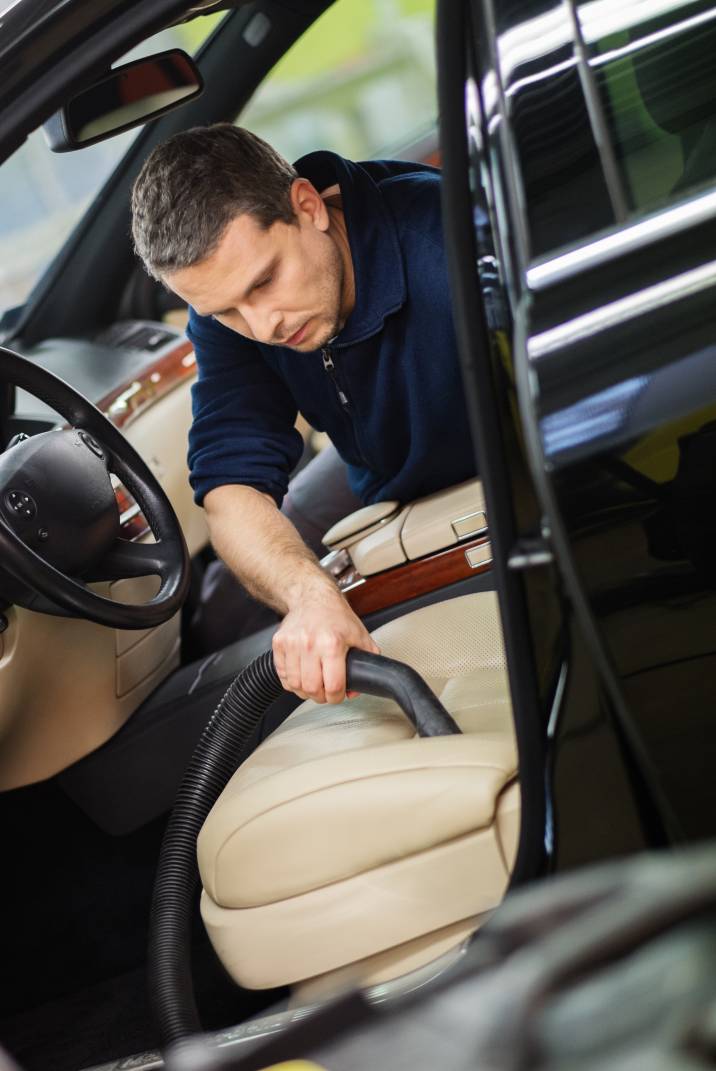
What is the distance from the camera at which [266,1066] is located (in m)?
0.69

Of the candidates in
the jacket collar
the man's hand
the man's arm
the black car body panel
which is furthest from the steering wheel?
the black car body panel

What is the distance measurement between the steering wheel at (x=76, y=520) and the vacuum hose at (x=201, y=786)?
20 centimetres

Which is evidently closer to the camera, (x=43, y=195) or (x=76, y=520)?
(x=76, y=520)

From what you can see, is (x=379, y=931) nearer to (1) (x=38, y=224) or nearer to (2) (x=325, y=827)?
(2) (x=325, y=827)

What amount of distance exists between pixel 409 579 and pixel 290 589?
0.28 metres

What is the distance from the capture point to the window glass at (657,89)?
1.08 meters

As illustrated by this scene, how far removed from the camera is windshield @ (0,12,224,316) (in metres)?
2.42

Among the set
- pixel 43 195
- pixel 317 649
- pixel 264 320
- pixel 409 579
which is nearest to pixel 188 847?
pixel 317 649

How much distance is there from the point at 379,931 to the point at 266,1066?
0.54m

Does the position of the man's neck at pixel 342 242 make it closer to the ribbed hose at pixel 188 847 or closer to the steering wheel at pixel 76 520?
the steering wheel at pixel 76 520

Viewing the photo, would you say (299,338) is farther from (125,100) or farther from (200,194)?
(125,100)

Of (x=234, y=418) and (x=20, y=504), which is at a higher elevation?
(x=20, y=504)

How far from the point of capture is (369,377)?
6.56 ft

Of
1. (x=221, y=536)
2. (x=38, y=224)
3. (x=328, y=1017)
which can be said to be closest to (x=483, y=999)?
(x=328, y=1017)
